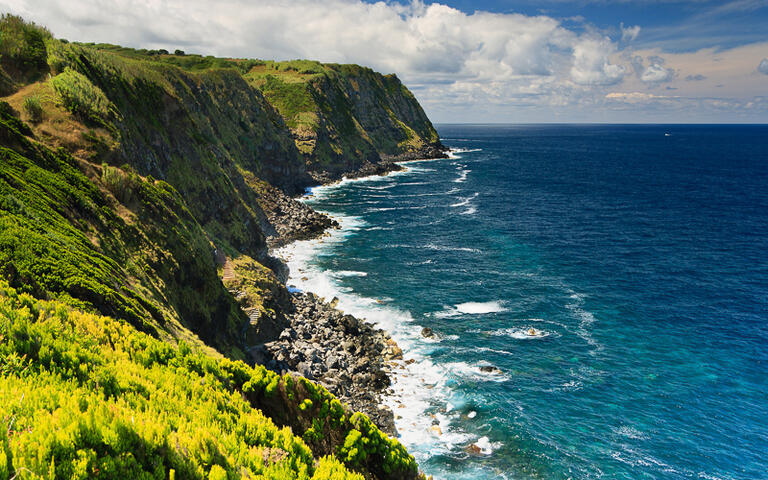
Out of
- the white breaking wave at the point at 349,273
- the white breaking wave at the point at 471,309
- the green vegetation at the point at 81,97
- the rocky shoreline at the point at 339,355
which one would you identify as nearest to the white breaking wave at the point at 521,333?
the white breaking wave at the point at 471,309

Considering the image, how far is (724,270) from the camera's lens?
6500 cm

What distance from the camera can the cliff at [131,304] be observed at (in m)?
10.7

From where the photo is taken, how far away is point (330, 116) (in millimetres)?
158000

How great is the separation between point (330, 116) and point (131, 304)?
14624cm

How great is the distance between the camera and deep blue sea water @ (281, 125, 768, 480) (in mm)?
32125

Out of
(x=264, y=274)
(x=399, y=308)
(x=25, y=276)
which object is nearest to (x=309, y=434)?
(x=25, y=276)

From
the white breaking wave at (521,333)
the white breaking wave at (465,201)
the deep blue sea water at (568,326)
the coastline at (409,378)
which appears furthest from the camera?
the white breaking wave at (465,201)

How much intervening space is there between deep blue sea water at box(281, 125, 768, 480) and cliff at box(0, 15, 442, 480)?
10737mm

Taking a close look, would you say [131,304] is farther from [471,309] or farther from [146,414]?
[471,309]

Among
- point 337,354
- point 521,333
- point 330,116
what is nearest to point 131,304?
point 337,354

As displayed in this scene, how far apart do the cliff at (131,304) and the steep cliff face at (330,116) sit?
7491cm

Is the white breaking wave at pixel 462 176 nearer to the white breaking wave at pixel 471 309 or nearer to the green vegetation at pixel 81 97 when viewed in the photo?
the white breaking wave at pixel 471 309

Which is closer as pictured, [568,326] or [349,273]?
[568,326]

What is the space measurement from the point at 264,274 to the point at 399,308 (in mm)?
17073
